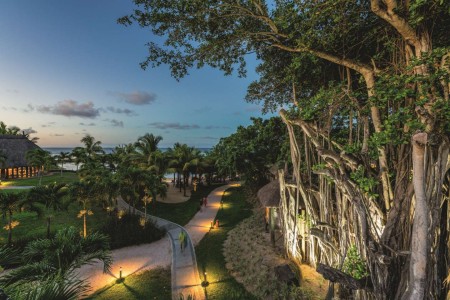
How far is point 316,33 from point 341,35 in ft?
2.47

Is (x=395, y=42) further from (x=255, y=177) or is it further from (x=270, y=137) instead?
(x=255, y=177)

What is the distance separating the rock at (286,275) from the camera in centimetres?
731

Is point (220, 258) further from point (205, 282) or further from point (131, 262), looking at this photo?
point (131, 262)

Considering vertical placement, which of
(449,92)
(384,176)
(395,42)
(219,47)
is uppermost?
(219,47)

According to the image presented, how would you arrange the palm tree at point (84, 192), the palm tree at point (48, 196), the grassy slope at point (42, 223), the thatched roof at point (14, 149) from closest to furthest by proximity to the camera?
A: the palm tree at point (48, 196) → the grassy slope at point (42, 223) → the palm tree at point (84, 192) → the thatched roof at point (14, 149)

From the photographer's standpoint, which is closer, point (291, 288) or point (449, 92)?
point (449, 92)

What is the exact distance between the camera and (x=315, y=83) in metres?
8.77

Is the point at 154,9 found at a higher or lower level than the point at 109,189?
higher

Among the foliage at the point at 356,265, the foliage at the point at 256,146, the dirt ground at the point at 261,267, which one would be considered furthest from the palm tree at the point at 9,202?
the foliage at the point at 356,265

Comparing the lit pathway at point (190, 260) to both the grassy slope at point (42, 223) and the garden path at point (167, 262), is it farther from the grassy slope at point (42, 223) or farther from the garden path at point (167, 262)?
the grassy slope at point (42, 223)

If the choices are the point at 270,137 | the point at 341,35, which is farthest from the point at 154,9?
the point at 270,137

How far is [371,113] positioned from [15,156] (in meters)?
40.4

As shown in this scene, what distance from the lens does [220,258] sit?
10453mm

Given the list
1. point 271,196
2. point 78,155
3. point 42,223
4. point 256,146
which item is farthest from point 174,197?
point 78,155
